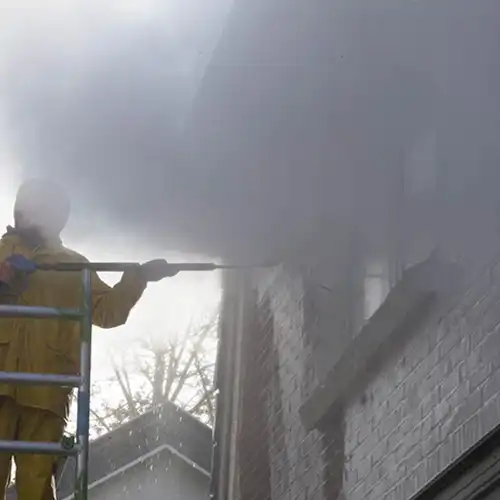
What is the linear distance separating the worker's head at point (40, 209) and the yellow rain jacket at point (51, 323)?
63mm

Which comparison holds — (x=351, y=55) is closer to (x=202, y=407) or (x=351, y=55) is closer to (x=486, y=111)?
(x=486, y=111)

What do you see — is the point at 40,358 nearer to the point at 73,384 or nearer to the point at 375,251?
the point at 73,384

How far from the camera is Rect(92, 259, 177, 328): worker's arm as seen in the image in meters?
4.28

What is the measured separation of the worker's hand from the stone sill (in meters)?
0.85

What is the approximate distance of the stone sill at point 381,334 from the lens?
4340mm

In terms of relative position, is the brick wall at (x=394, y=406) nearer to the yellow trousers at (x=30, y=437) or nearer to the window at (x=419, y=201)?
the window at (x=419, y=201)

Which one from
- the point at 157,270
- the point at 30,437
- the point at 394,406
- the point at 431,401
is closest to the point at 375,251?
the point at 394,406

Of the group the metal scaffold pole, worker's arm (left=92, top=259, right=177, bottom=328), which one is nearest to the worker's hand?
worker's arm (left=92, top=259, right=177, bottom=328)

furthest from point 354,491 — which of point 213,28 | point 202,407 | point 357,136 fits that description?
point 202,407

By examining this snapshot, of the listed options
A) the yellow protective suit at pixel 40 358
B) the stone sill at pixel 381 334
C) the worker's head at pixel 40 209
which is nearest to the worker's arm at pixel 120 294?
the yellow protective suit at pixel 40 358

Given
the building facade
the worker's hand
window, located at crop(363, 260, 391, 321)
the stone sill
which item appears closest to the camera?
the building facade

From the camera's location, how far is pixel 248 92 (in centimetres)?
638

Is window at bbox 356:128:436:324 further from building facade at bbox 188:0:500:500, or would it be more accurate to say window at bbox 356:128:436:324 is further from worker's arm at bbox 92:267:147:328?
worker's arm at bbox 92:267:147:328

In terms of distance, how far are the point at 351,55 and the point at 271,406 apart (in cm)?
208
